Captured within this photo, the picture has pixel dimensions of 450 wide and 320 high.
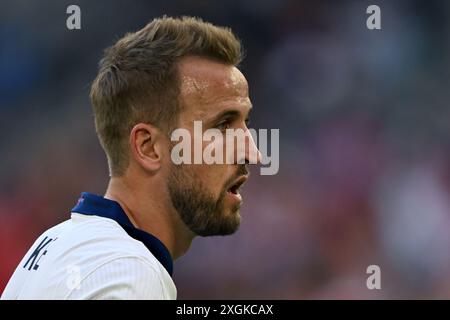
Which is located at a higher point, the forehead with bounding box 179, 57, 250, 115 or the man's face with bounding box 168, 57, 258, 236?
the forehead with bounding box 179, 57, 250, 115

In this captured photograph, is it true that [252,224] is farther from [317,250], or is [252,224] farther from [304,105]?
[304,105]

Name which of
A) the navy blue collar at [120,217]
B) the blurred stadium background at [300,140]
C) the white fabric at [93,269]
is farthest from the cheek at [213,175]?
the blurred stadium background at [300,140]

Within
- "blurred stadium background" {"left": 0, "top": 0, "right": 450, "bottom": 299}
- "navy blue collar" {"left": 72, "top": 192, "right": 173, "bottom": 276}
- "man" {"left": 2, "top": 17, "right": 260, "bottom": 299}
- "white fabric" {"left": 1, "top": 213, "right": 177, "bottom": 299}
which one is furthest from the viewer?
"blurred stadium background" {"left": 0, "top": 0, "right": 450, "bottom": 299}

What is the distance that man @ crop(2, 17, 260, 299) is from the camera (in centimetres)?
218

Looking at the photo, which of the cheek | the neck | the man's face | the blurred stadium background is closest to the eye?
the man's face

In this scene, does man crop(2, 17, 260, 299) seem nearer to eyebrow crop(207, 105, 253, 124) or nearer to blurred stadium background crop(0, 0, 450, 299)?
eyebrow crop(207, 105, 253, 124)

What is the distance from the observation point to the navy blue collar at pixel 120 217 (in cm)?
206

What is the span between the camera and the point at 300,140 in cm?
681

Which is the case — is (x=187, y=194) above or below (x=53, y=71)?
below

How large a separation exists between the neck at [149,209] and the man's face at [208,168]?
0.10 feet

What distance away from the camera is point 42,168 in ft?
22.0

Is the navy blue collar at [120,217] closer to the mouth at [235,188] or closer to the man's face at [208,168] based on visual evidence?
the man's face at [208,168]
